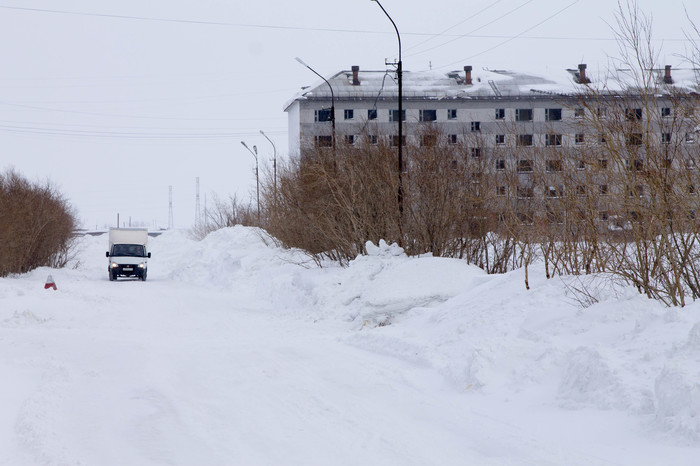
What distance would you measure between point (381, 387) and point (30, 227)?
32245 millimetres

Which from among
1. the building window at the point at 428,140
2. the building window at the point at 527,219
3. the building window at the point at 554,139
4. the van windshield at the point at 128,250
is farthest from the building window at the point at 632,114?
the van windshield at the point at 128,250

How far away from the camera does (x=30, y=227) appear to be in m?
37.0

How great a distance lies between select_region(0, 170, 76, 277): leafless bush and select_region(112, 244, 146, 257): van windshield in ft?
12.5

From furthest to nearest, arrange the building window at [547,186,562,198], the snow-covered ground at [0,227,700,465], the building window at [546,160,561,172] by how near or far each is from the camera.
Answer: the building window at [546,160,561,172] < the building window at [547,186,562,198] < the snow-covered ground at [0,227,700,465]

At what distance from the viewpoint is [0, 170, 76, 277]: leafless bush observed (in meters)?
34.0

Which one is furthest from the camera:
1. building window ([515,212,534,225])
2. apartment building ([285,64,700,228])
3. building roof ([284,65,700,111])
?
building roof ([284,65,700,111])

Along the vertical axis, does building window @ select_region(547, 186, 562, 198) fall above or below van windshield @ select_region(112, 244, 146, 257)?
above

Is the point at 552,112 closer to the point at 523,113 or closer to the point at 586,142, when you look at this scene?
the point at 523,113

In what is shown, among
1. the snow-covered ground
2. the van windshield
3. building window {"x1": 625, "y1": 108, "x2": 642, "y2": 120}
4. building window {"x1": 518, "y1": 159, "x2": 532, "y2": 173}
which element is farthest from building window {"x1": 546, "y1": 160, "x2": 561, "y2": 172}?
the van windshield

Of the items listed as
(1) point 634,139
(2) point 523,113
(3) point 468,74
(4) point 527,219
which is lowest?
(4) point 527,219

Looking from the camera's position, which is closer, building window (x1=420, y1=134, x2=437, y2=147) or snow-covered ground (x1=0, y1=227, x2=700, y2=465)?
snow-covered ground (x1=0, y1=227, x2=700, y2=465)

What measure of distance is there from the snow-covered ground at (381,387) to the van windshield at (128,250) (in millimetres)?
21129

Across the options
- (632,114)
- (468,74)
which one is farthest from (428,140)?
(468,74)

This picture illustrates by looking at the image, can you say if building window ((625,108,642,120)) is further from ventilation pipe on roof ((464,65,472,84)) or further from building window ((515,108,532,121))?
ventilation pipe on roof ((464,65,472,84))
